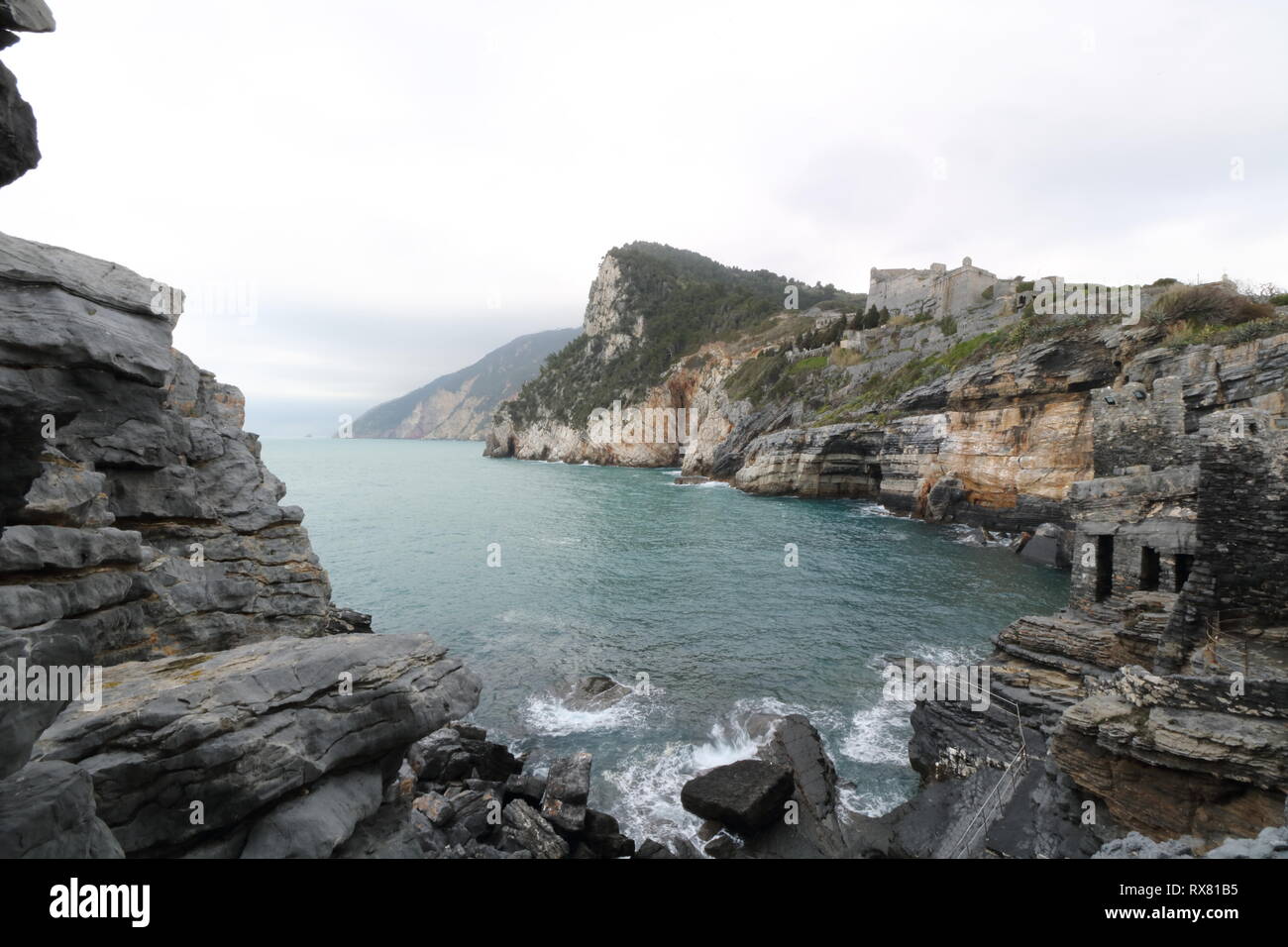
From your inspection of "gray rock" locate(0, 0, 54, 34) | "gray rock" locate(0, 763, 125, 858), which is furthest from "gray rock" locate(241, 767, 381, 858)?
"gray rock" locate(0, 0, 54, 34)

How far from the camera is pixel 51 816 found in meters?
4.71

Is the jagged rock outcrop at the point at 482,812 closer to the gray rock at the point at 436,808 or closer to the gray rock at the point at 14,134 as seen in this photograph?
the gray rock at the point at 436,808

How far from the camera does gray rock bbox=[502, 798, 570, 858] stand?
32.6ft

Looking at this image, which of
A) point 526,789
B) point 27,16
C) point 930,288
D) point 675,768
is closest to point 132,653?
point 526,789

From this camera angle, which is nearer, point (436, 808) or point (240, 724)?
point (240, 724)

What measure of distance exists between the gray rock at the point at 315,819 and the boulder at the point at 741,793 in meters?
6.90

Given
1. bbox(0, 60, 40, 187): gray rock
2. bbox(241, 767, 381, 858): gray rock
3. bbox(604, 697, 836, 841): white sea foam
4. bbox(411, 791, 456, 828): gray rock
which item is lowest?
bbox(604, 697, 836, 841): white sea foam

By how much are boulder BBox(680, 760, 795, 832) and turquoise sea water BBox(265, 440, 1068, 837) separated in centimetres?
56

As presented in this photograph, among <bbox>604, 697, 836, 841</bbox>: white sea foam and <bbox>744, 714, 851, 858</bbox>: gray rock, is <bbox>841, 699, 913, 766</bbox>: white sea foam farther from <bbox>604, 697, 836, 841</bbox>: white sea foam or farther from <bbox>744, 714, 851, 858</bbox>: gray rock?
<bbox>744, 714, 851, 858</bbox>: gray rock

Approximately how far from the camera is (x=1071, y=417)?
35.2 meters

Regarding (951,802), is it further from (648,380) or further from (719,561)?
(648,380)

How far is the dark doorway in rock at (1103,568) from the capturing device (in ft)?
46.0

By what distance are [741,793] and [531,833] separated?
453 centimetres

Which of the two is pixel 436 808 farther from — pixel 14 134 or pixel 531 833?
pixel 14 134
